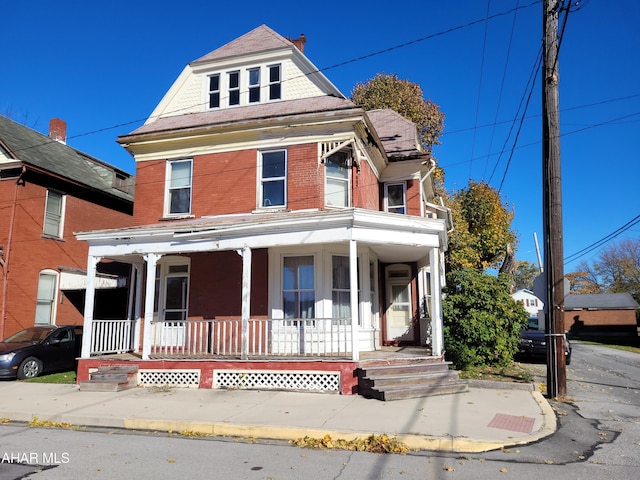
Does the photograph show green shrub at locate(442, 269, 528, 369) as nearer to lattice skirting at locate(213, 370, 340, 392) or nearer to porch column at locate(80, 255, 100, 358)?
lattice skirting at locate(213, 370, 340, 392)

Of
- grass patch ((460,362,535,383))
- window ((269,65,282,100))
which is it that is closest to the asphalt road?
grass patch ((460,362,535,383))

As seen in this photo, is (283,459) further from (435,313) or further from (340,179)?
(340,179)

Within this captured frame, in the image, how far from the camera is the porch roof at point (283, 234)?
1049cm

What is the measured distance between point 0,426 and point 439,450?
7289 mm

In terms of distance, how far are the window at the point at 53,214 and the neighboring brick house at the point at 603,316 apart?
132ft

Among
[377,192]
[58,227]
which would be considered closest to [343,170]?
[377,192]

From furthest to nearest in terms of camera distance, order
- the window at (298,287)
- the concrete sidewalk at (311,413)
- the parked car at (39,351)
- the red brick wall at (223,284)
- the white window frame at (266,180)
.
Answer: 1. the white window frame at (266,180)
2. the parked car at (39,351)
3. the red brick wall at (223,284)
4. the window at (298,287)
5. the concrete sidewalk at (311,413)

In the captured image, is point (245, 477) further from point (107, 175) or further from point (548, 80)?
point (107, 175)

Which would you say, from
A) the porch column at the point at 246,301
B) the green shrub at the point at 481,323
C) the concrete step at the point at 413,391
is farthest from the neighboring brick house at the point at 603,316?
the porch column at the point at 246,301

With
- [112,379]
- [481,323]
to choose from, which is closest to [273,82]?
[481,323]

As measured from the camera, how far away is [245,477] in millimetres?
5172

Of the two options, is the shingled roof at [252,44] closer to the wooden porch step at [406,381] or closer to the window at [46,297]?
the window at [46,297]

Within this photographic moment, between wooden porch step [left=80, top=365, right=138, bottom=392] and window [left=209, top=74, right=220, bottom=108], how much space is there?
28.1ft

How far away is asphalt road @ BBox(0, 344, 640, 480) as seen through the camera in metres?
5.26
